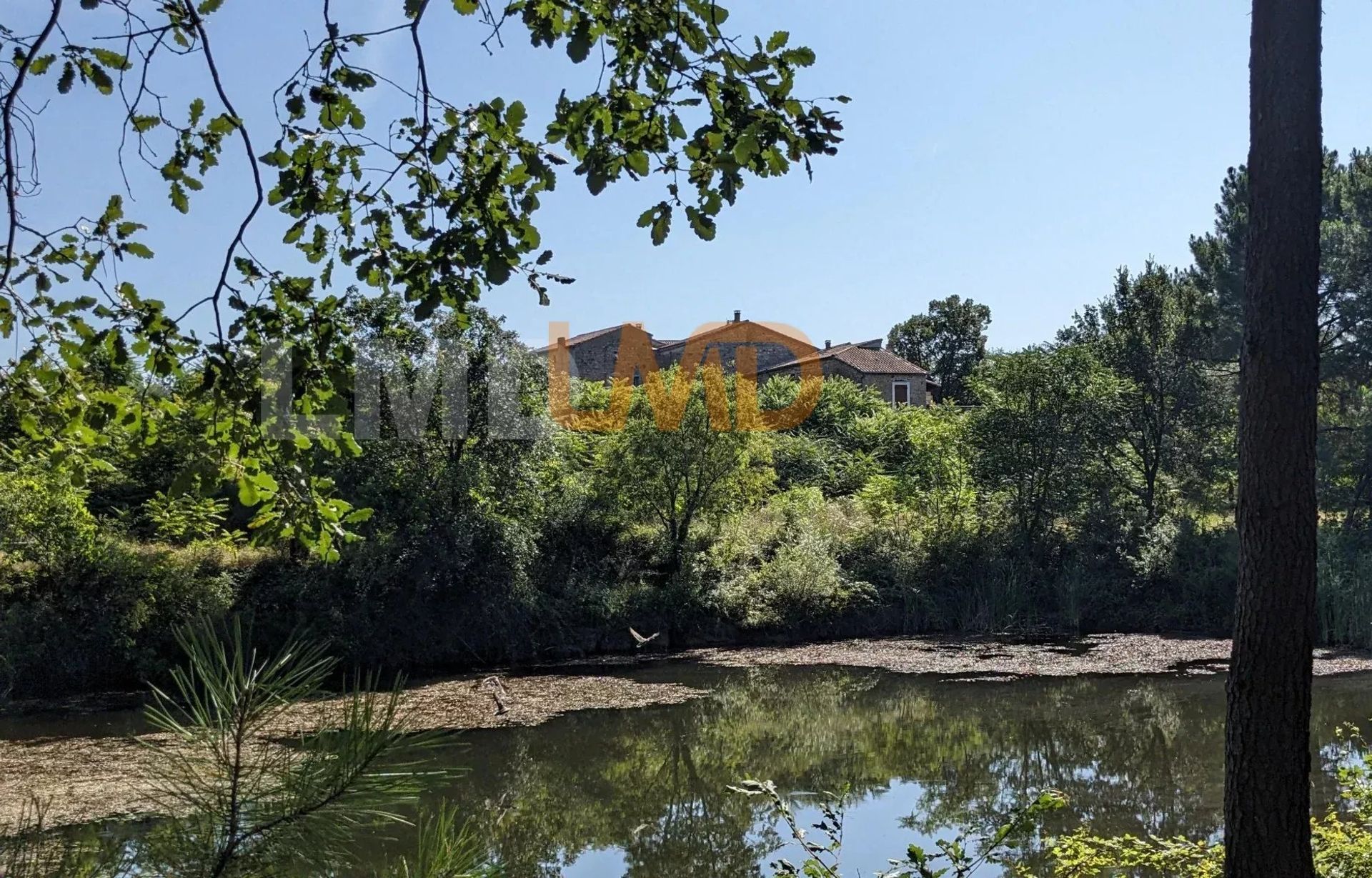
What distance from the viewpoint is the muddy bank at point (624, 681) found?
26.8ft

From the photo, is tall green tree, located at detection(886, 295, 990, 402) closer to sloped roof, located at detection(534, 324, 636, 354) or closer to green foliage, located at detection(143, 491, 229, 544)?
sloped roof, located at detection(534, 324, 636, 354)

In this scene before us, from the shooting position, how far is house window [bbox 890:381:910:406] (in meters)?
35.8

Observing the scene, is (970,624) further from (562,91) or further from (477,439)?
(562,91)

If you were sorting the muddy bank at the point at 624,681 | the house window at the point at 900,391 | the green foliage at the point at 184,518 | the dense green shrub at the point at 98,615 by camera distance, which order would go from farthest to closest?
the house window at the point at 900,391
the green foliage at the point at 184,518
the dense green shrub at the point at 98,615
the muddy bank at the point at 624,681

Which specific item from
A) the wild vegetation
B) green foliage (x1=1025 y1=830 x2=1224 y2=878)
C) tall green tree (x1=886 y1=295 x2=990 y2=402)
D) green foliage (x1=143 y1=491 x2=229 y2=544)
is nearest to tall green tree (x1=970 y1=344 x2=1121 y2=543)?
the wild vegetation

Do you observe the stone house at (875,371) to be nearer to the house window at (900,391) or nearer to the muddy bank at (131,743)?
the house window at (900,391)

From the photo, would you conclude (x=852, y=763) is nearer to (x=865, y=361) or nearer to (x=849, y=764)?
(x=849, y=764)

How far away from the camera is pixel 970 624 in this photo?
55.8 ft

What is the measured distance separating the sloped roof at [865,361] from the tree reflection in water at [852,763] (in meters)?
22.6

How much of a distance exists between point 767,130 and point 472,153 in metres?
0.78

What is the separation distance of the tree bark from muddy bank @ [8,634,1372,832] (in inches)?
247

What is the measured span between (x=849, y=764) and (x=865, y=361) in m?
27.8

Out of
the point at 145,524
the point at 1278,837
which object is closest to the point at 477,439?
the point at 145,524

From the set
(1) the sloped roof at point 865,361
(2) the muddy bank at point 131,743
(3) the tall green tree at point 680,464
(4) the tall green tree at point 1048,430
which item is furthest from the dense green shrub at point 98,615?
(1) the sloped roof at point 865,361
